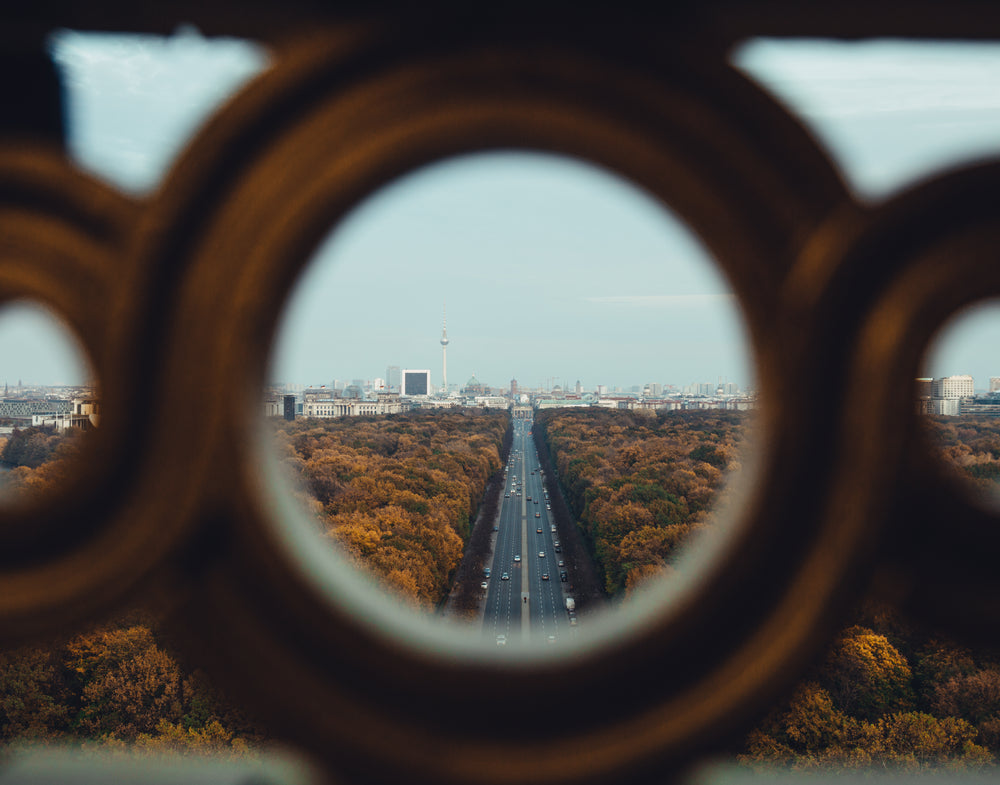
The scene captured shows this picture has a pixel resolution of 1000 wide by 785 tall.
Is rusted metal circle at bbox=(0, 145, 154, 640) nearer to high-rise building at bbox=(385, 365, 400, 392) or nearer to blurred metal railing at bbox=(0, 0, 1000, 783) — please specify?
blurred metal railing at bbox=(0, 0, 1000, 783)

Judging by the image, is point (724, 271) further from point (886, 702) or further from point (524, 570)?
point (524, 570)

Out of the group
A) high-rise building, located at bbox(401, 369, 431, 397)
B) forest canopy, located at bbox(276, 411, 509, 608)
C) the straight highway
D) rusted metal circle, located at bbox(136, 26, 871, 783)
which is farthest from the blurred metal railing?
high-rise building, located at bbox(401, 369, 431, 397)

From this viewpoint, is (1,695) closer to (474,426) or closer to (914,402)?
(914,402)

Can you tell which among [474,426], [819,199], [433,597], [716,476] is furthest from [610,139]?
[474,426]

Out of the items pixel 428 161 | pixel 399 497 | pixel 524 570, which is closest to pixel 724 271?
pixel 428 161

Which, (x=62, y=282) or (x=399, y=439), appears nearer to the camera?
(x=62, y=282)
